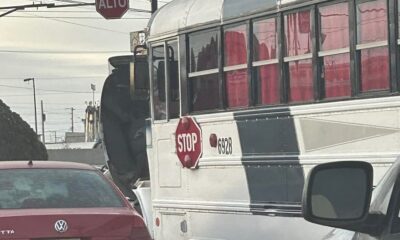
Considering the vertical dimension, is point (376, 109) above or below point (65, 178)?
above

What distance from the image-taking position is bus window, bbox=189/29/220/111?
23.7ft

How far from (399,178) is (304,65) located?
3.58 m

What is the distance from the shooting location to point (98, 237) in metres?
5.70

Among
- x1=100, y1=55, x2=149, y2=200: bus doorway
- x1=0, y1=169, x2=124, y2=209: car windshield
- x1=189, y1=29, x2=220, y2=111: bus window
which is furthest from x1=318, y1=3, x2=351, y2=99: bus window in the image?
x1=100, y1=55, x2=149, y2=200: bus doorway

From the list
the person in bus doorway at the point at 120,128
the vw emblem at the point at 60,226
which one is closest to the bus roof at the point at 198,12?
the vw emblem at the point at 60,226

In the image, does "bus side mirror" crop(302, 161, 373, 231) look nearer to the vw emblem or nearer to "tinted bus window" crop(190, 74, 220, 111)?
the vw emblem

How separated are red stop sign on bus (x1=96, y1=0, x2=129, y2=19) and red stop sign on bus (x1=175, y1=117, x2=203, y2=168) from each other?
1116 cm

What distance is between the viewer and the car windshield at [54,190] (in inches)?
233

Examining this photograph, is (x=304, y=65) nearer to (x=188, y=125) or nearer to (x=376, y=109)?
(x=376, y=109)

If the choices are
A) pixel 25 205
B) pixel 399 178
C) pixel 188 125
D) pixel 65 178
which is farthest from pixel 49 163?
pixel 399 178

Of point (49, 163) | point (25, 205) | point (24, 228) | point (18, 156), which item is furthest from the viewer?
point (18, 156)

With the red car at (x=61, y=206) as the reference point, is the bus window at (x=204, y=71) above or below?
A: above

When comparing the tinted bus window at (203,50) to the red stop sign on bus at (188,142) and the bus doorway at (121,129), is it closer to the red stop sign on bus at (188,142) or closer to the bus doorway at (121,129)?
the red stop sign on bus at (188,142)

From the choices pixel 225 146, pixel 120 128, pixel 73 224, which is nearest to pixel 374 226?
pixel 73 224
